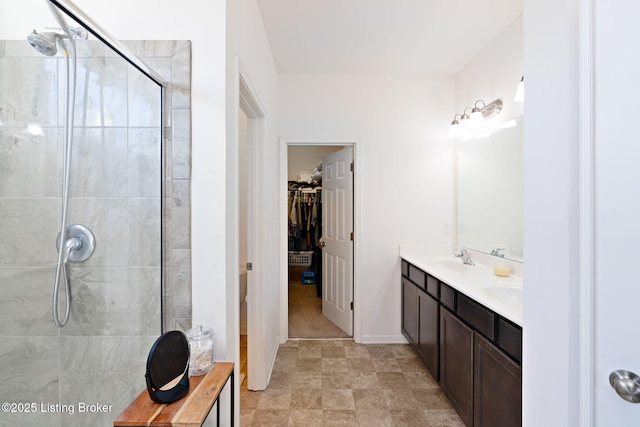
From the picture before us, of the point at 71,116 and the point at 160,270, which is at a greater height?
the point at 71,116

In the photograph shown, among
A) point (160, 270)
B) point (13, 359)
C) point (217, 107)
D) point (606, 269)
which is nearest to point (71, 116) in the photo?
point (217, 107)

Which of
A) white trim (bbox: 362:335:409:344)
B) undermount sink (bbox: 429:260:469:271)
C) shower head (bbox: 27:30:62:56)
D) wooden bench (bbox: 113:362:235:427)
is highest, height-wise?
shower head (bbox: 27:30:62:56)

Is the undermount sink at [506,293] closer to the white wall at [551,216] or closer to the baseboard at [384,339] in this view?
the white wall at [551,216]

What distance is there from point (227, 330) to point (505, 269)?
6.26 ft

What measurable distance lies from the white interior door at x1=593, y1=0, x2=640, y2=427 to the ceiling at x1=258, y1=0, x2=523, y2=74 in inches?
58.7

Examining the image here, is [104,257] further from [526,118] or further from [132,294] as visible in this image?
[526,118]

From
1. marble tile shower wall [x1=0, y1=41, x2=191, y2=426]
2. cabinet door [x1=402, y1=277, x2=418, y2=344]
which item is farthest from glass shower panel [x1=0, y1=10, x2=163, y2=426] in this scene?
cabinet door [x1=402, y1=277, x2=418, y2=344]

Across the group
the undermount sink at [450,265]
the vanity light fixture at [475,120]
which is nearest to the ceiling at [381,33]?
the vanity light fixture at [475,120]

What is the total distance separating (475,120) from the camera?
245 cm

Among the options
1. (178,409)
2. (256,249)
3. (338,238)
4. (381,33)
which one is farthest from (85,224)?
(338,238)

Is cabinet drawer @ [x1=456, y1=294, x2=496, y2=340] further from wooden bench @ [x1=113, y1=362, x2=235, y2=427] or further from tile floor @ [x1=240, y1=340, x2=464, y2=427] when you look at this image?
wooden bench @ [x1=113, y1=362, x2=235, y2=427]

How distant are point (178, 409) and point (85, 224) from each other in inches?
30.8

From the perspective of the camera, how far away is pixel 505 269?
204 centimetres

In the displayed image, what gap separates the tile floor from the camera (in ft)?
6.05
